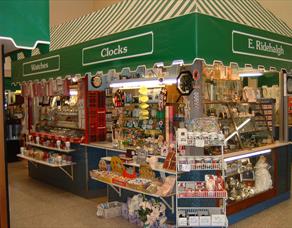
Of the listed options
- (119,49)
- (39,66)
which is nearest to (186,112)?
(119,49)

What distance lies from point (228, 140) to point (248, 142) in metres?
→ 0.62

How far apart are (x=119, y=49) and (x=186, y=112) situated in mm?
1288

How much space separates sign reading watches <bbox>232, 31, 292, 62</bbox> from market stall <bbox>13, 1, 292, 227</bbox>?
13 mm

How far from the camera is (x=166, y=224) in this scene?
472cm

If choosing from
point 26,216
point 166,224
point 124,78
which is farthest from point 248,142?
point 26,216

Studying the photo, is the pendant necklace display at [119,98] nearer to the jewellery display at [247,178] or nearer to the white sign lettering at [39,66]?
the white sign lettering at [39,66]

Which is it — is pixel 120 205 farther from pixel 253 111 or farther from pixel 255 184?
pixel 253 111

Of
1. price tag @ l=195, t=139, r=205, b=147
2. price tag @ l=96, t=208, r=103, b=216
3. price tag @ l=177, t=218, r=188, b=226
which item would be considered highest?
price tag @ l=195, t=139, r=205, b=147

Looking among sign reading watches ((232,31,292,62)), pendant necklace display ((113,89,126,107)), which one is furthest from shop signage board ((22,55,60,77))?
sign reading watches ((232,31,292,62))

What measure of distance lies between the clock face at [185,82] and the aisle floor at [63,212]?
2262 millimetres

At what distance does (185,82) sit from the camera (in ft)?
14.8

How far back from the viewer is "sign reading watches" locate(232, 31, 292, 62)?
3.87 metres

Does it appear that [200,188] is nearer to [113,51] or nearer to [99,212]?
[113,51]

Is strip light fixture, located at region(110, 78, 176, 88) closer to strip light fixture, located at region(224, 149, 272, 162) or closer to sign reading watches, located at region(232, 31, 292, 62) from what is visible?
strip light fixture, located at region(224, 149, 272, 162)
